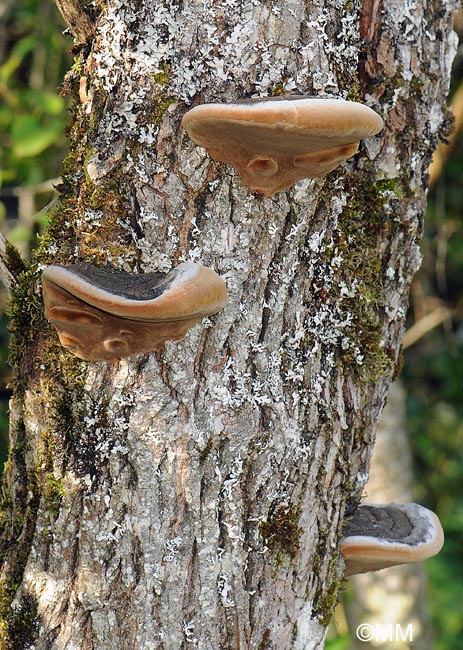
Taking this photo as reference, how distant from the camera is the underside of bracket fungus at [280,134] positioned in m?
1.24

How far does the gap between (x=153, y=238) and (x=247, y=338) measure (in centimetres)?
32

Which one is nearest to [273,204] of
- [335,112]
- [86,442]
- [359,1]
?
[335,112]

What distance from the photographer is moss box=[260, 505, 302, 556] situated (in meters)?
1.65

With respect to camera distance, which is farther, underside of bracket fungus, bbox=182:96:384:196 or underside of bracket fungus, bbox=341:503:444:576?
underside of bracket fungus, bbox=341:503:444:576

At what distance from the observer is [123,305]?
4.16 feet

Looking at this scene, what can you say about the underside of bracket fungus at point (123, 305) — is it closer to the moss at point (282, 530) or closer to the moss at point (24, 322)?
the moss at point (24, 322)

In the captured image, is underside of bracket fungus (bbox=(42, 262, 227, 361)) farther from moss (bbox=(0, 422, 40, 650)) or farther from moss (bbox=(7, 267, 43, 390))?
moss (bbox=(0, 422, 40, 650))

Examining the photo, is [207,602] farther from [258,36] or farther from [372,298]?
[258,36]

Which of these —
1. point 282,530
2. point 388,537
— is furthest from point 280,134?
point 388,537

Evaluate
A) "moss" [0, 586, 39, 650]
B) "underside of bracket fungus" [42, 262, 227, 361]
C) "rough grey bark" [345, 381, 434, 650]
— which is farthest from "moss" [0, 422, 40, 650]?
"rough grey bark" [345, 381, 434, 650]

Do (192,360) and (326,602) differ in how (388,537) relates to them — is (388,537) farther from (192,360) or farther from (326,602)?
(192,360)

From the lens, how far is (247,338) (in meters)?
1.59

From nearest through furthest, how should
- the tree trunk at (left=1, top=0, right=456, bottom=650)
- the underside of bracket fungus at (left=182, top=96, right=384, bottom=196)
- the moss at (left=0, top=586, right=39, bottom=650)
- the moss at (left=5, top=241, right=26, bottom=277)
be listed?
the underside of bracket fungus at (left=182, top=96, right=384, bottom=196), the tree trunk at (left=1, top=0, right=456, bottom=650), the moss at (left=0, top=586, right=39, bottom=650), the moss at (left=5, top=241, right=26, bottom=277)

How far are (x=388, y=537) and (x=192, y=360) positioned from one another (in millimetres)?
797
